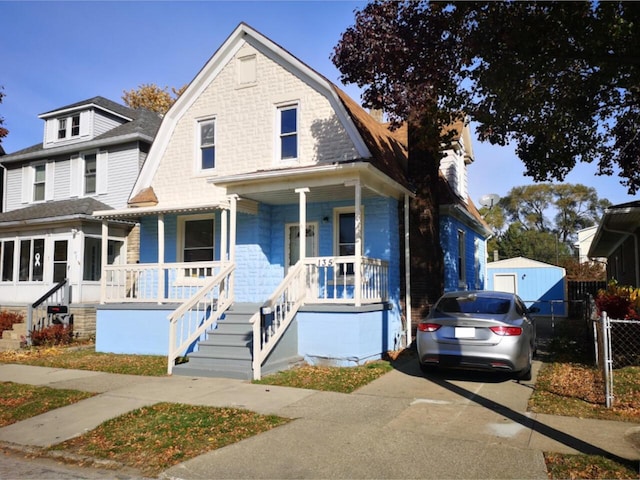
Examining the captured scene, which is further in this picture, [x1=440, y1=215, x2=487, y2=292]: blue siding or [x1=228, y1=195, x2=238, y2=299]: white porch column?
[x1=440, y1=215, x2=487, y2=292]: blue siding

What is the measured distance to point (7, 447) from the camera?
249 inches

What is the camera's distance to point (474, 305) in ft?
30.2

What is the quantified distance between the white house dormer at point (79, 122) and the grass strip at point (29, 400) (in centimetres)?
1304

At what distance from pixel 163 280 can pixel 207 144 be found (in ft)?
13.3

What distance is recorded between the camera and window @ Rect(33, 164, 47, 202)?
20.5 m

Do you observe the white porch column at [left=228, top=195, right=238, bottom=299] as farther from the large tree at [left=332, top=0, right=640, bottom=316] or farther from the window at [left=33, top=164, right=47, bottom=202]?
the window at [left=33, top=164, right=47, bottom=202]

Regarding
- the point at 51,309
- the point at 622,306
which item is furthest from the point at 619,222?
the point at 51,309

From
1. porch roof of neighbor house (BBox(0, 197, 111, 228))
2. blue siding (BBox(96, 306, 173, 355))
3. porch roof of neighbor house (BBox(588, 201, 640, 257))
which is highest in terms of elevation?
porch roof of neighbor house (BBox(0, 197, 111, 228))

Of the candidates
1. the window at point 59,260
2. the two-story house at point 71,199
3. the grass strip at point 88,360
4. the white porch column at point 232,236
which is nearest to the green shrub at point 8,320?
the two-story house at point 71,199

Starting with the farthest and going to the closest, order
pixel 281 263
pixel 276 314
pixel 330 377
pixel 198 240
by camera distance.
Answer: pixel 198 240, pixel 281 263, pixel 276 314, pixel 330 377

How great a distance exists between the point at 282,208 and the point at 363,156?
2.99 m

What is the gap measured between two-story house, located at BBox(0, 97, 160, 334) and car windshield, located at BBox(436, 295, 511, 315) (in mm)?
11117

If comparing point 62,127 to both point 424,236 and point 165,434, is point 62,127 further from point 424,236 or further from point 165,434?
point 165,434

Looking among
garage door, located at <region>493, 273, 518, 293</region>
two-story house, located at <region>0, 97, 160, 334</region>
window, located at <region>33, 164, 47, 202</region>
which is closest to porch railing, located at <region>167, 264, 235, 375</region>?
two-story house, located at <region>0, 97, 160, 334</region>
